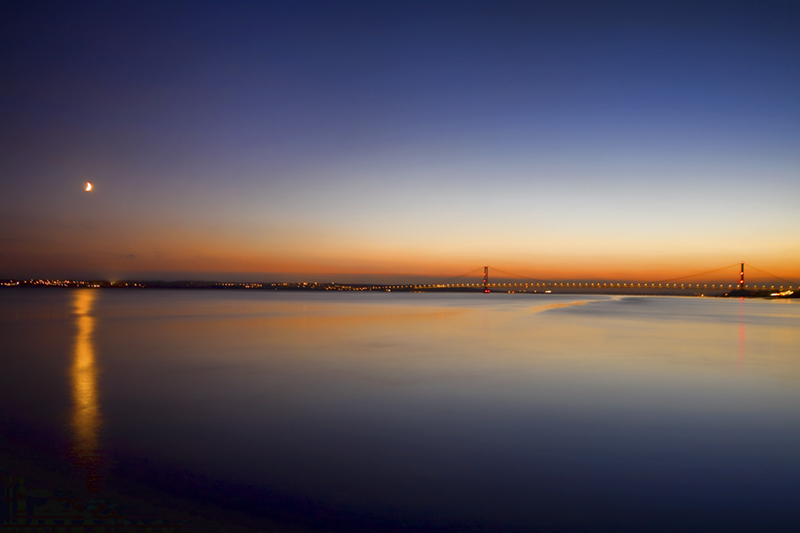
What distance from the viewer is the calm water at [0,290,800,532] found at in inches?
126

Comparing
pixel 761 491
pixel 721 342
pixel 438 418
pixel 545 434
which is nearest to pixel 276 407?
pixel 438 418

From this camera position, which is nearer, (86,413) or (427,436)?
(427,436)

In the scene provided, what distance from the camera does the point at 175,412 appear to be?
5492 mm

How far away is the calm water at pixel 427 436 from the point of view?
3207 mm

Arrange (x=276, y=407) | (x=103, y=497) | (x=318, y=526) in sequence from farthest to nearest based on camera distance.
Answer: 1. (x=276, y=407)
2. (x=103, y=497)
3. (x=318, y=526)

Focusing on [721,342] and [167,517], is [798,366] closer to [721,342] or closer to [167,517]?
[721,342]

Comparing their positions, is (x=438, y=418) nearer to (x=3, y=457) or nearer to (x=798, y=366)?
(x=3, y=457)

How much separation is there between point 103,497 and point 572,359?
8.70 meters

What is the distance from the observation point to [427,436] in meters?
4.74

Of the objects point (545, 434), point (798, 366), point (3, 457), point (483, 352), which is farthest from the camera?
point (483, 352)

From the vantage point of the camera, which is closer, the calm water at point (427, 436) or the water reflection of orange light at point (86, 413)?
the calm water at point (427, 436)

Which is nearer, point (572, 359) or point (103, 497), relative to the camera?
point (103, 497)

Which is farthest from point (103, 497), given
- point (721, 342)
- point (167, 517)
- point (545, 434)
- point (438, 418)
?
point (721, 342)

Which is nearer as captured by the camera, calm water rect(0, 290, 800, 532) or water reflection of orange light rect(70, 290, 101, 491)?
calm water rect(0, 290, 800, 532)
